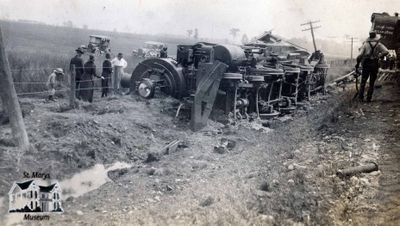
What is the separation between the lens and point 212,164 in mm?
7559

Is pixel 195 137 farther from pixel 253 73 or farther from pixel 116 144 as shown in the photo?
pixel 253 73

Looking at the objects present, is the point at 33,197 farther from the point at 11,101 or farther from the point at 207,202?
the point at 207,202

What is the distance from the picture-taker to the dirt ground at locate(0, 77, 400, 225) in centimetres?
511

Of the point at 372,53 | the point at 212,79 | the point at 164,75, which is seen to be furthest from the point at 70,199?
the point at 372,53

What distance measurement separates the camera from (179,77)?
37.1 ft

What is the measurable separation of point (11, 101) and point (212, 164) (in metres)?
3.60

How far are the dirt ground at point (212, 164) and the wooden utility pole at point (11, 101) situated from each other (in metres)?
0.21

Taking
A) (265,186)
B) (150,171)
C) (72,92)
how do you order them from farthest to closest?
(72,92) → (150,171) → (265,186)

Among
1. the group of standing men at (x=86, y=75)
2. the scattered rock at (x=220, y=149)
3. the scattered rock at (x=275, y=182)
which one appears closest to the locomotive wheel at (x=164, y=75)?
the group of standing men at (x=86, y=75)

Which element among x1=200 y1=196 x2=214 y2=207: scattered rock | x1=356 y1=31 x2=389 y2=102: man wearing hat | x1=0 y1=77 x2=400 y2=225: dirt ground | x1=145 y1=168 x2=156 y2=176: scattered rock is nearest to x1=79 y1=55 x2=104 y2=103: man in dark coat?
x1=0 y1=77 x2=400 y2=225: dirt ground

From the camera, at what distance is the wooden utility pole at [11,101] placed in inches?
258

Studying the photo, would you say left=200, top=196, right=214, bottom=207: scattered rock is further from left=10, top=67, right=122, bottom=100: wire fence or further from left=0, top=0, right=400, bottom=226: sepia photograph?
left=10, top=67, right=122, bottom=100: wire fence

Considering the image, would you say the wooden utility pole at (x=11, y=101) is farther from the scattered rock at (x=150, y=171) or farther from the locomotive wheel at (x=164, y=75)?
the locomotive wheel at (x=164, y=75)

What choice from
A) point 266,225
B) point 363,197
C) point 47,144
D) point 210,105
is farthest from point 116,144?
point 363,197
